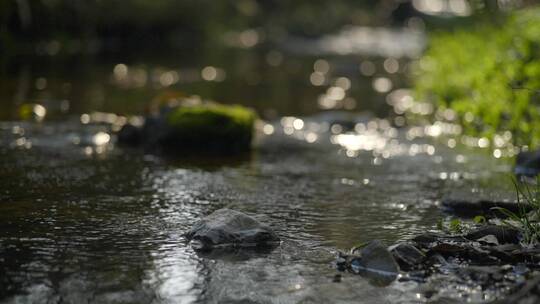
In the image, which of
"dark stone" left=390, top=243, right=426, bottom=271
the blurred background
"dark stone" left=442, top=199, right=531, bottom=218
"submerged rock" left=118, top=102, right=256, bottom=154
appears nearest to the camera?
"dark stone" left=390, top=243, right=426, bottom=271

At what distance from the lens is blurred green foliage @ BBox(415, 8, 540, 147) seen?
16.3 metres

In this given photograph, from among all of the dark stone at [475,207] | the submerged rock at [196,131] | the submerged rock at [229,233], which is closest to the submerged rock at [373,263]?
Result: the submerged rock at [229,233]

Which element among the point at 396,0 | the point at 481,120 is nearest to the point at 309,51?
the point at 481,120

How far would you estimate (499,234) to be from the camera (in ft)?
31.2

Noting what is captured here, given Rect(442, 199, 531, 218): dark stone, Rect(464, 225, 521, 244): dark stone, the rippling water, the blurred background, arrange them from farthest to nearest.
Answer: the blurred background < Rect(442, 199, 531, 218): dark stone < Rect(464, 225, 521, 244): dark stone < the rippling water

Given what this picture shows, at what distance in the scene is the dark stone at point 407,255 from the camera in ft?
27.9

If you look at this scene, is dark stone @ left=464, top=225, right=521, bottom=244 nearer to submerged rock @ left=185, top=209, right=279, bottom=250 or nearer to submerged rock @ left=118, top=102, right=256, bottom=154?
submerged rock @ left=185, top=209, right=279, bottom=250

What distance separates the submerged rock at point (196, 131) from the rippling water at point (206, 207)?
1.79 feet

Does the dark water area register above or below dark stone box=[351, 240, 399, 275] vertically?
above

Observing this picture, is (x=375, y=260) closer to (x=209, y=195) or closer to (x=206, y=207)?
(x=206, y=207)

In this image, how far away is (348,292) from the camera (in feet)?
25.3

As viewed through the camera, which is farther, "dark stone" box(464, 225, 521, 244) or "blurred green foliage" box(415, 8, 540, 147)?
"blurred green foliage" box(415, 8, 540, 147)

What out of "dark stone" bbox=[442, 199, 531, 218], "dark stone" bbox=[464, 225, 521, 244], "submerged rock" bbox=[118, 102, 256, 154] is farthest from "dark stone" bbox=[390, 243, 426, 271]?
"submerged rock" bbox=[118, 102, 256, 154]

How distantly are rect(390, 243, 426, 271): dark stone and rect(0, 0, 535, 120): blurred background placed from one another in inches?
328
